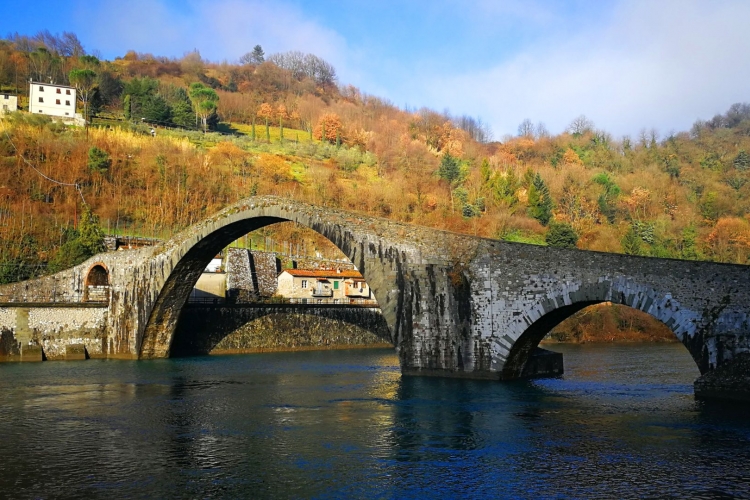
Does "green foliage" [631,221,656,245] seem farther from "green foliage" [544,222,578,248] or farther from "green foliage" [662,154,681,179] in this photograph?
"green foliage" [662,154,681,179]

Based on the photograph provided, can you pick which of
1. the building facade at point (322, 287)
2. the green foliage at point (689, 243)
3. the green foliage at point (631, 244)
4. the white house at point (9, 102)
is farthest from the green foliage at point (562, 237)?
the white house at point (9, 102)

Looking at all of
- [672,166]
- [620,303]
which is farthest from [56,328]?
[672,166]

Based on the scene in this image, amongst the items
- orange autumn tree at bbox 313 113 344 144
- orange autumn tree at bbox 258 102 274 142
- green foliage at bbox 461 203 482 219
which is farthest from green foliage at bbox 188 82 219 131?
green foliage at bbox 461 203 482 219

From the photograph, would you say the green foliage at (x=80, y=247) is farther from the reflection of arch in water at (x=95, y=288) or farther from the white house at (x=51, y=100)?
the white house at (x=51, y=100)

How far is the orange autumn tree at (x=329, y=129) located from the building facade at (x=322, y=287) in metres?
48.0

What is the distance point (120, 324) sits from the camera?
122 feet

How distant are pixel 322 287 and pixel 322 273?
117 centimetres

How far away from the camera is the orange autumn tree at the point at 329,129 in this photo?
101500 millimetres

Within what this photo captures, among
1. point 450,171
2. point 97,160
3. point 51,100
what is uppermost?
point 51,100

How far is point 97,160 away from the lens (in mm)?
62062

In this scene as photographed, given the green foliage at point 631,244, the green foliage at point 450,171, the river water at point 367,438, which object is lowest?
the river water at point 367,438

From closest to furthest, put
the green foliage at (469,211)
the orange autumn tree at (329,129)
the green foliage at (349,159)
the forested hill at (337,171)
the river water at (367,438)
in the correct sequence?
1. the river water at (367,438)
2. the forested hill at (337,171)
3. the green foliage at (469,211)
4. the green foliage at (349,159)
5. the orange autumn tree at (329,129)

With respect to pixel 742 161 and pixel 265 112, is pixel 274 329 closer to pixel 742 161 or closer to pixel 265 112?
pixel 742 161

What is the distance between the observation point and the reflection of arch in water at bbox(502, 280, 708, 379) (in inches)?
783
